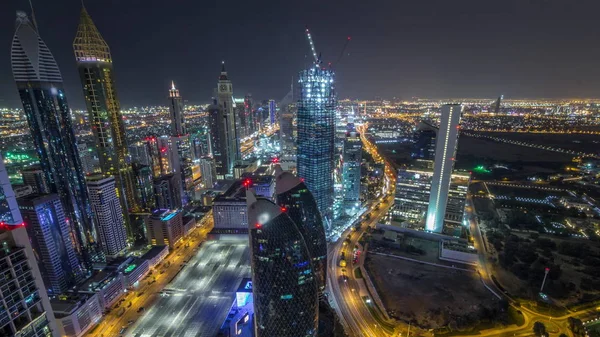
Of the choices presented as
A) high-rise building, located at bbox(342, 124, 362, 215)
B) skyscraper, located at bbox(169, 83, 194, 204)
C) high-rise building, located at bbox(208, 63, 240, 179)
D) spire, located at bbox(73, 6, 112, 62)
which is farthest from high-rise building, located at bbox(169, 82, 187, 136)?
high-rise building, located at bbox(342, 124, 362, 215)

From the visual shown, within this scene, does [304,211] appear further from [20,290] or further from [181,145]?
[181,145]

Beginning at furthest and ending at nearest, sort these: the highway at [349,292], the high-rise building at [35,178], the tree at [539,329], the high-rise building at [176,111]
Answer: the high-rise building at [176,111], the high-rise building at [35,178], the highway at [349,292], the tree at [539,329]

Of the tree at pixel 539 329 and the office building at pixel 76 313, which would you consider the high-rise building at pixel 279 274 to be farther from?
the tree at pixel 539 329

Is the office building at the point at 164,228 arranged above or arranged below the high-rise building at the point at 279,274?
below

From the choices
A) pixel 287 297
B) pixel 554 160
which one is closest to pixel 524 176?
pixel 554 160

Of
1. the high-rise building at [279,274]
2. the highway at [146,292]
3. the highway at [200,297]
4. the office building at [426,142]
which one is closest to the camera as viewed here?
the high-rise building at [279,274]

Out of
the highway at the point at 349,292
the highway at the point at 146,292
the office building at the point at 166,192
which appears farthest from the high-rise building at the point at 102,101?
the highway at the point at 349,292

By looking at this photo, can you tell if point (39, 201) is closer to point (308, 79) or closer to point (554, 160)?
point (308, 79)
